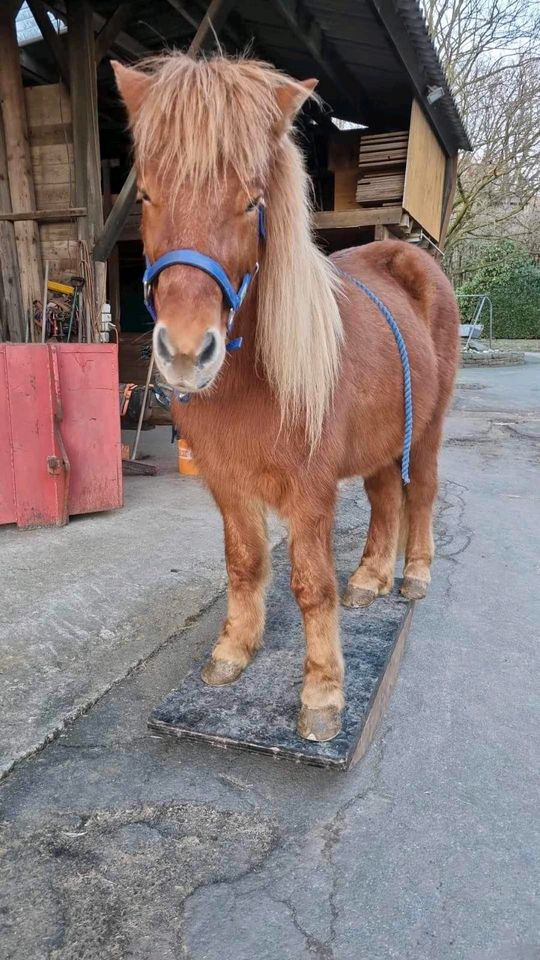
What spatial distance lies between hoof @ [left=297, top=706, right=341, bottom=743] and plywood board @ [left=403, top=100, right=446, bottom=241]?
16.7ft

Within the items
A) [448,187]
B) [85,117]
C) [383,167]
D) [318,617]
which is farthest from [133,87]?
[448,187]

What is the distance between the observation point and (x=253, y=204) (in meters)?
1.42

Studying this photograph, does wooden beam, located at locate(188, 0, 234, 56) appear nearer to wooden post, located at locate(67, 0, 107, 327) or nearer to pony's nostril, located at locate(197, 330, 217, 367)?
wooden post, located at locate(67, 0, 107, 327)

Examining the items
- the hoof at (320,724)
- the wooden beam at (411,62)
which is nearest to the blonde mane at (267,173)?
the hoof at (320,724)

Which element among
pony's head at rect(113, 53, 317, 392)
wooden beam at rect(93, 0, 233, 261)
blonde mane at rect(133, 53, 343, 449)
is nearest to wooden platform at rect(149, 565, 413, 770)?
blonde mane at rect(133, 53, 343, 449)

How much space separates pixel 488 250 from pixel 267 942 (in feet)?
93.3

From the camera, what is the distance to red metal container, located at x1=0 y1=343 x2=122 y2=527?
375 cm

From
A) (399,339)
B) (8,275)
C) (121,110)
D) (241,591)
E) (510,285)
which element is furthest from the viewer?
(510,285)

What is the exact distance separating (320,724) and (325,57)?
228 inches

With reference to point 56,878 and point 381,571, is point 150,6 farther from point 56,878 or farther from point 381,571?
point 56,878

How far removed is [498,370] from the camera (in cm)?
1716

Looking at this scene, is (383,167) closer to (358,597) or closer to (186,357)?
(358,597)

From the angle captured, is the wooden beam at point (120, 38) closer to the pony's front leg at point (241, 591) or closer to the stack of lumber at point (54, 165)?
the stack of lumber at point (54, 165)

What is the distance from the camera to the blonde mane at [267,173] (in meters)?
1.33
